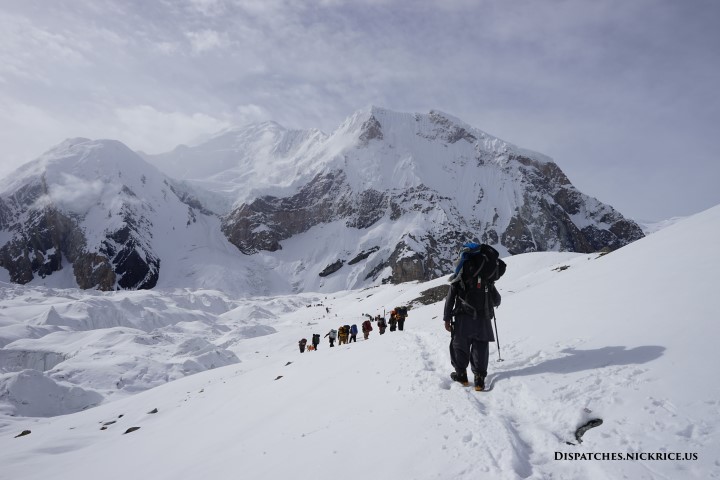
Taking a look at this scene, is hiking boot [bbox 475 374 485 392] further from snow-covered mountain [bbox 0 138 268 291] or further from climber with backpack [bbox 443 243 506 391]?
snow-covered mountain [bbox 0 138 268 291]

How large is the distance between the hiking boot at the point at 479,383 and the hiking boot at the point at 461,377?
0.91 ft

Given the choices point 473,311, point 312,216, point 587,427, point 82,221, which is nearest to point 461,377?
point 473,311

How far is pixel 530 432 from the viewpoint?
13.9 feet

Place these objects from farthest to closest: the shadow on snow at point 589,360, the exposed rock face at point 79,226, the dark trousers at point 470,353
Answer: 1. the exposed rock face at point 79,226
2. the dark trousers at point 470,353
3. the shadow on snow at point 589,360

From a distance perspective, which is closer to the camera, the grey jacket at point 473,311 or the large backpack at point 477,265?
the grey jacket at point 473,311

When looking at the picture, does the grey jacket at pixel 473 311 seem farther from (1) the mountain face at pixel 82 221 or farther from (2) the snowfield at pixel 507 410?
(1) the mountain face at pixel 82 221

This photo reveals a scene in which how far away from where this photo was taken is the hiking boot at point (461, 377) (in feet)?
20.3

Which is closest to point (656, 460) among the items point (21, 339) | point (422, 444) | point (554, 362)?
point (422, 444)

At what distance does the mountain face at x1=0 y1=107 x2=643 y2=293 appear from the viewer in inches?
5221

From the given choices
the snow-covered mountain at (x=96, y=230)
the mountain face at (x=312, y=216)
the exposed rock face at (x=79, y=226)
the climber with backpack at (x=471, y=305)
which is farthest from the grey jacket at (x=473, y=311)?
the exposed rock face at (x=79, y=226)

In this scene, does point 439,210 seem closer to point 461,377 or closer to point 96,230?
point 96,230

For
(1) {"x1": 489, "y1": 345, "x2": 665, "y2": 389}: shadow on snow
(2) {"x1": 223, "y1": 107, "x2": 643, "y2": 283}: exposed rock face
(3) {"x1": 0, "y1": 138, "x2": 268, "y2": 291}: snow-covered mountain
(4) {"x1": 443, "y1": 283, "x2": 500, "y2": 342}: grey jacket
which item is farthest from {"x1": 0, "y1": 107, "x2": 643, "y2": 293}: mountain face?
(1) {"x1": 489, "y1": 345, "x2": 665, "y2": 389}: shadow on snow

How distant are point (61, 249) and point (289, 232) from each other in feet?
263

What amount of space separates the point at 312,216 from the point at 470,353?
169 m
